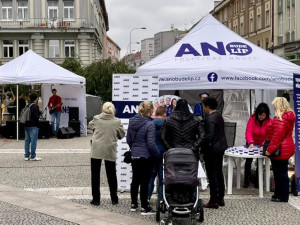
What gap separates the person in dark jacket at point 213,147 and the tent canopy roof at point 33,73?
1240 centimetres

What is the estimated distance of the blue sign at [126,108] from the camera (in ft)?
31.2

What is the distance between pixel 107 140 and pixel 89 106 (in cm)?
1904

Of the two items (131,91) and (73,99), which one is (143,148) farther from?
(73,99)

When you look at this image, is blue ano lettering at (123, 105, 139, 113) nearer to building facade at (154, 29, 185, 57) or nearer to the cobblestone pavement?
the cobblestone pavement

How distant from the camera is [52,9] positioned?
183ft

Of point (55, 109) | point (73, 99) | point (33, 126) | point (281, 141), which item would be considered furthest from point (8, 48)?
point (281, 141)

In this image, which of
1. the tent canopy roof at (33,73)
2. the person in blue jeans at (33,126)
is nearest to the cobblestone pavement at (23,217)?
the person in blue jeans at (33,126)

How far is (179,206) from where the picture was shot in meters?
7.05

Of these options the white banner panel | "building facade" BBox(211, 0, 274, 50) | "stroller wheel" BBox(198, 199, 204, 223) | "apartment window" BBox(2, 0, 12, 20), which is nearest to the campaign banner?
"stroller wheel" BBox(198, 199, 204, 223)

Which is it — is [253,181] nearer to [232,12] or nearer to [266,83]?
[266,83]

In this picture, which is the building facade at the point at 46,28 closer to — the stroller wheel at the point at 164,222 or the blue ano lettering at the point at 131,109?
the blue ano lettering at the point at 131,109

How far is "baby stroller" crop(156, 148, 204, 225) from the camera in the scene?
6996 mm

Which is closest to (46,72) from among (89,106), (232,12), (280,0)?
(89,106)

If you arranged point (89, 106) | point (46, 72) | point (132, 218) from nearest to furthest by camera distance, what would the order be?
1. point (132, 218)
2. point (46, 72)
3. point (89, 106)
